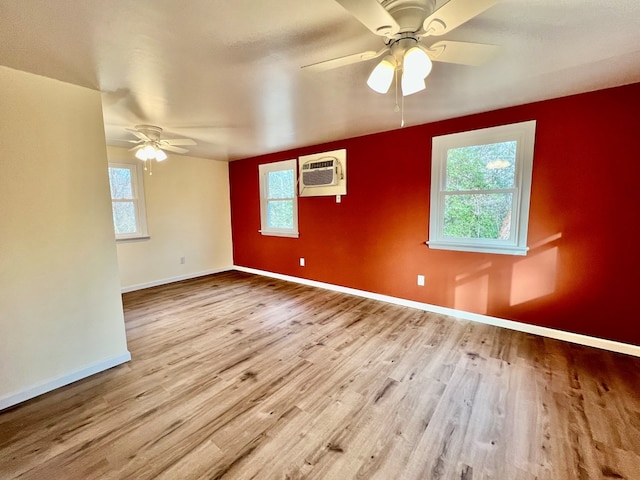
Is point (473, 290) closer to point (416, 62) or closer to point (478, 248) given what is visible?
point (478, 248)

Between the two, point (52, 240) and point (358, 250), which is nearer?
point (52, 240)

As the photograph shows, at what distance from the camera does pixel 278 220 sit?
16.1 ft

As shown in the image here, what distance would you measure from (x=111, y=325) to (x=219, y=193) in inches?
139

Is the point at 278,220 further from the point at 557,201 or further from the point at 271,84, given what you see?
the point at 557,201

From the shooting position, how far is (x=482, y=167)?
114 inches

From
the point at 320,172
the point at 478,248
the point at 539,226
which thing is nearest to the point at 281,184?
the point at 320,172

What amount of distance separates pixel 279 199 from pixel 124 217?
93.4 inches

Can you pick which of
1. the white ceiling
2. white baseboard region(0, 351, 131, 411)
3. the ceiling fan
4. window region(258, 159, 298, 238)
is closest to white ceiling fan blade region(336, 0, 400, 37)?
the ceiling fan

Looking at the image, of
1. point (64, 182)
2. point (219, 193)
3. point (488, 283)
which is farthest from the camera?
point (219, 193)

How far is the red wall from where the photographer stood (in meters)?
2.31

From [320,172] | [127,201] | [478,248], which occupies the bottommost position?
[478,248]

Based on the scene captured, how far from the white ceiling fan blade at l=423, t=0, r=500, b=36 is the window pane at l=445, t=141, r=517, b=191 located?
2.02 metres

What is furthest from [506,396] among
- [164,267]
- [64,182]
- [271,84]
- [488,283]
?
[164,267]

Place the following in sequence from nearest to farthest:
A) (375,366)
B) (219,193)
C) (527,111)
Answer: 1. (375,366)
2. (527,111)
3. (219,193)
